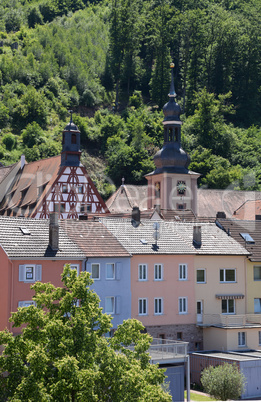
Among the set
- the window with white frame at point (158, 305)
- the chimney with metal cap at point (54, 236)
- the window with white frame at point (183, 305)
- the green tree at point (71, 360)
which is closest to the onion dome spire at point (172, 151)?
the window with white frame at point (183, 305)

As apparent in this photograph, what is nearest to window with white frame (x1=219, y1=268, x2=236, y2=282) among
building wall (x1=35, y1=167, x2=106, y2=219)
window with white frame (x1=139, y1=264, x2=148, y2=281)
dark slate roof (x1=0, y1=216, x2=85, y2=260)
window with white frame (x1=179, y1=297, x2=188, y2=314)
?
window with white frame (x1=179, y1=297, x2=188, y2=314)

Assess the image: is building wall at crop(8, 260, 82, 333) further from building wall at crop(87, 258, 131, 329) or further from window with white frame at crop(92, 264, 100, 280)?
building wall at crop(87, 258, 131, 329)

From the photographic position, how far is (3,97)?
114938 millimetres

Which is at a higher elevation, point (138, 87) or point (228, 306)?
point (138, 87)

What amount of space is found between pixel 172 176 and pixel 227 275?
3485 cm

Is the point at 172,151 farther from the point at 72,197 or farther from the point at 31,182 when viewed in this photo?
the point at 31,182

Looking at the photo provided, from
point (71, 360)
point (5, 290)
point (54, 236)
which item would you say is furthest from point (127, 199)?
point (71, 360)

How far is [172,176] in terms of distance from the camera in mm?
81188

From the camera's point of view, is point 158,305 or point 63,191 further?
point 63,191

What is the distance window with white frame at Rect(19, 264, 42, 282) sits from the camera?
128 feet

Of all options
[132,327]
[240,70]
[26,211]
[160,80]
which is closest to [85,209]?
[26,211]

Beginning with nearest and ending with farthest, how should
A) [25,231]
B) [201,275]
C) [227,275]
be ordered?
1. [25,231]
2. [201,275]
3. [227,275]

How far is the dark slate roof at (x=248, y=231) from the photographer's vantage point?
48.2m

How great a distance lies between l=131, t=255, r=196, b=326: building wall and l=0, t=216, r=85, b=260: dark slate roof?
13.1 ft
